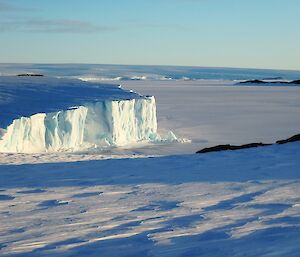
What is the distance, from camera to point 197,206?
15.7 ft

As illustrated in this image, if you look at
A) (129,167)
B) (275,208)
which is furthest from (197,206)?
(129,167)

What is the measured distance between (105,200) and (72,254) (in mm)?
1750

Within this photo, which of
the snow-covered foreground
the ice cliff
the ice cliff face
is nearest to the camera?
the snow-covered foreground

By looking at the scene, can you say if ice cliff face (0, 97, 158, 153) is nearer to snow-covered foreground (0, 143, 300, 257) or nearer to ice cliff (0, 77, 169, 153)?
ice cliff (0, 77, 169, 153)

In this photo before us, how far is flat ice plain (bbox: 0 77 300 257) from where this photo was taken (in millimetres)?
3576

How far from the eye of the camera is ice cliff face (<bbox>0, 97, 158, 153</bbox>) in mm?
12883

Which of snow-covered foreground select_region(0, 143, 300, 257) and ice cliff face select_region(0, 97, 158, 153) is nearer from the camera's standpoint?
snow-covered foreground select_region(0, 143, 300, 257)

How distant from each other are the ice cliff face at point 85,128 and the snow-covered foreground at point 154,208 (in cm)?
531

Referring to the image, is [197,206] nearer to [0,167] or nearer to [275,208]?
[275,208]

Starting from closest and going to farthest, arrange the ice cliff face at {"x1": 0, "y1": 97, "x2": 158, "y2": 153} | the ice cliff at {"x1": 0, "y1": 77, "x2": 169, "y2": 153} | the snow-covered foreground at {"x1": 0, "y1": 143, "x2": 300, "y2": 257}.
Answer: the snow-covered foreground at {"x1": 0, "y1": 143, "x2": 300, "y2": 257} < the ice cliff face at {"x1": 0, "y1": 97, "x2": 158, "y2": 153} < the ice cliff at {"x1": 0, "y1": 77, "x2": 169, "y2": 153}

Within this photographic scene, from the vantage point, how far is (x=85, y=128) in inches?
617

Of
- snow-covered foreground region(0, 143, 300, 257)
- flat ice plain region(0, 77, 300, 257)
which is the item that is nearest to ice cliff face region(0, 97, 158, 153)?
flat ice plain region(0, 77, 300, 257)

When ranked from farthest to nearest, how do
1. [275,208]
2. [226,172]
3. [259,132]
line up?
1. [259,132]
2. [226,172]
3. [275,208]

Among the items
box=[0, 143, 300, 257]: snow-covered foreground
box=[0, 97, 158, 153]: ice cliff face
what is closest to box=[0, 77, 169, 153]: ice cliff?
box=[0, 97, 158, 153]: ice cliff face
